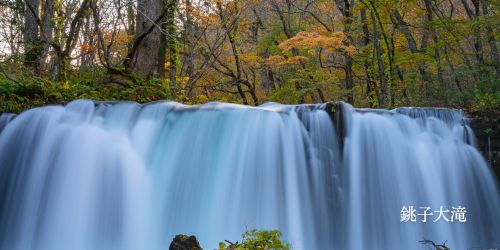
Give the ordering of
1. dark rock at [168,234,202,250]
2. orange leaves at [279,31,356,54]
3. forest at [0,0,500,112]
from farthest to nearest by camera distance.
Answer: orange leaves at [279,31,356,54] < forest at [0,0,500,112] < dark rock at [168,234,202,250]

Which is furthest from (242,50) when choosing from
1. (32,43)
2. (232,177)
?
(232,177)

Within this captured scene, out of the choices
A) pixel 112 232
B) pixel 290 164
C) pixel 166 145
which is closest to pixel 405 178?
pixel 290 164

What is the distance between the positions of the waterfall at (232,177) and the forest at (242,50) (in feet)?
5.07

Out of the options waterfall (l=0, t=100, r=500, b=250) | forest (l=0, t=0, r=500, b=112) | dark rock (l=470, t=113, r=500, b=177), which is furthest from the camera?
forest (l=0, t=0, r=500, b=112)

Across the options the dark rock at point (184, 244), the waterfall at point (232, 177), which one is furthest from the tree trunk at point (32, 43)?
the dark rock at point (184, 244)

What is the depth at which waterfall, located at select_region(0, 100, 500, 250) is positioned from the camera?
5.30 meters

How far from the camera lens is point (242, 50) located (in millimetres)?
19000

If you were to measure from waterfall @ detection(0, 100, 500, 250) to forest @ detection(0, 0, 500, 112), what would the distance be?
5.07 feet

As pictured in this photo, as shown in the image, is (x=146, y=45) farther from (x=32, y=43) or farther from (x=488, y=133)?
(x=488, y=133)

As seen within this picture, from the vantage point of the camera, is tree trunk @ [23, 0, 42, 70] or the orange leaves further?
the orange leaves

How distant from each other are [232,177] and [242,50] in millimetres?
13936

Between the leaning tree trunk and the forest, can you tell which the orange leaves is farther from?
the leaning tree trunk

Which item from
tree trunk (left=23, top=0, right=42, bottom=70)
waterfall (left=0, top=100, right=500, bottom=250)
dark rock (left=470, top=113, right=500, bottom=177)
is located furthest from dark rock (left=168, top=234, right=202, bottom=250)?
tree trunk (left=23, top=0, right=42, bottom=70)

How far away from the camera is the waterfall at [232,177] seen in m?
5.30
